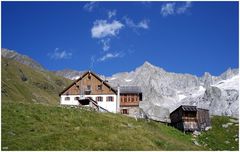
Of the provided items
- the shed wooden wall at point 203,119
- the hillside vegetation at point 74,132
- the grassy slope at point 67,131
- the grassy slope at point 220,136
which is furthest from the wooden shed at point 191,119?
the grassy slope at point 67,131

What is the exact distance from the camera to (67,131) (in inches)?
2085

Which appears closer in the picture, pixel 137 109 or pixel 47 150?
pixel 47 150

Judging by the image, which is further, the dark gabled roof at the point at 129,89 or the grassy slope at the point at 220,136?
the dark gabled roof at the point at 129,89

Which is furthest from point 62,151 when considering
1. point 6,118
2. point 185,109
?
point 185,109

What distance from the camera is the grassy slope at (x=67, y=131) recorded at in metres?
46.9

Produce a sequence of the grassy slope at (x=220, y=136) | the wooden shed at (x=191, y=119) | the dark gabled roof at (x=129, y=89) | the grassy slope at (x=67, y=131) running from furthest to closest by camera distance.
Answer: the dark gabled roof at (x=129, y=89)
the wooden shed at (x=191, y=119)
the grassy slope at (x=220, y=136)
the grassy slope at (x=67, y=131)

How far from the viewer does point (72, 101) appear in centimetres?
9656

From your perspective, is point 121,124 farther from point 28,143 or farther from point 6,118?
point 28,143

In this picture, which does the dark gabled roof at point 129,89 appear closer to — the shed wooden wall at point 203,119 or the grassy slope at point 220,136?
the shed wooden wall at point 203,119

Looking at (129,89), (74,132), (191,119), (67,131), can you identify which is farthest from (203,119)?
(74,132)

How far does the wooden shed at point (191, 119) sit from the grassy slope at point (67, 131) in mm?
19436

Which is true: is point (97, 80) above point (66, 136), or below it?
above

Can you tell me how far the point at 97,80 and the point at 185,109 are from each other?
65.7 ft

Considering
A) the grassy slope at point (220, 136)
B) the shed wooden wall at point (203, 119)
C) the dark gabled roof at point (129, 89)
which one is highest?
the dark gabled roof at point (129, 89)
